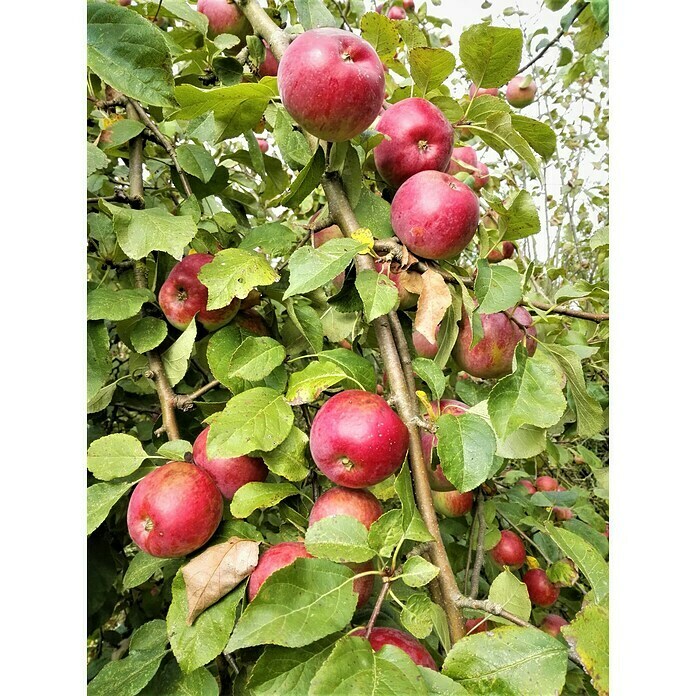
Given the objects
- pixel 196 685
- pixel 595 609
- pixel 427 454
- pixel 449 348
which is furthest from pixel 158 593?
pixel 595 609

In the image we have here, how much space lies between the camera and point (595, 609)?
1.78ft

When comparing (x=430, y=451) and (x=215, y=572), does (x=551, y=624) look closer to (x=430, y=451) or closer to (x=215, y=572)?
(x=430, y=451)

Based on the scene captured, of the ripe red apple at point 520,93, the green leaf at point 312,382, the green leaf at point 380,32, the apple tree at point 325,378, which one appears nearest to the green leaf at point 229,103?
the apple tree at point 325,378

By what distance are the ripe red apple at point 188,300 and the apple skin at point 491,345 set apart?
0.35m

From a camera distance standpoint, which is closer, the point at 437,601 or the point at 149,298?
the point at 437,601

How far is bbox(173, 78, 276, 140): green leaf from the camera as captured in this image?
0.75 metres

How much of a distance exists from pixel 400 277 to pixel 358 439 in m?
0.24

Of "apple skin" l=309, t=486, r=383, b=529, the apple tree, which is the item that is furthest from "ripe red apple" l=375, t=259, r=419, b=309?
"apple skin" l=309, t=486, r=383, b=529

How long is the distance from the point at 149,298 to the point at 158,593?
73 centimetres

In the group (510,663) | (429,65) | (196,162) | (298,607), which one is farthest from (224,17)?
(510,663)

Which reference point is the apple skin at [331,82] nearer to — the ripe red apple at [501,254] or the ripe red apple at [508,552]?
the ripe red apple at [501,254]

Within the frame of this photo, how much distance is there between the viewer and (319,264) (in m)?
0.67
